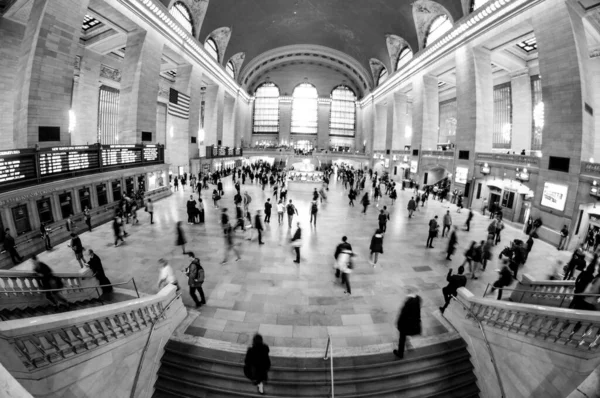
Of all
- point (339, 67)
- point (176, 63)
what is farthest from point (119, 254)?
point (339, 67)

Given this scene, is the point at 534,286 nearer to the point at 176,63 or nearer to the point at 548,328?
the point at 548,328

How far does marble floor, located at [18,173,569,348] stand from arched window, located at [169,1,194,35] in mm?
16735

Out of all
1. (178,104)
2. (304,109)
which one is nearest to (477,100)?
(178,104)

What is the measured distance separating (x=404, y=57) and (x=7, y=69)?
3082cm

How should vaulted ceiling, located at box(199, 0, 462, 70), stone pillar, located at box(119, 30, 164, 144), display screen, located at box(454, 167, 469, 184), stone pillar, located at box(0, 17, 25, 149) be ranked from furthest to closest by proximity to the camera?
1. vaulted ceiling, located at box(199, 0, 462, 70)
2. display screen, located at box(454, 167, 469, 184)
3. stone pillar, located at box(119, 30, 164, 144)
4. stone pillar, located at box(0, 17, 25, 149)

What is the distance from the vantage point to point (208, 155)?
77.1 ft

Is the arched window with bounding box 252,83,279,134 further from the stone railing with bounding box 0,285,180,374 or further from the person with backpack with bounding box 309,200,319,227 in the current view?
the stone railing with bounding box 0,285,180,374

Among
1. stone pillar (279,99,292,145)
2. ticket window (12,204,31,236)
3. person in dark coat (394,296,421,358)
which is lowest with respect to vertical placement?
person in dark coat (394,296,421,358)

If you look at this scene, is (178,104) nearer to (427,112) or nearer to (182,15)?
(182,15)

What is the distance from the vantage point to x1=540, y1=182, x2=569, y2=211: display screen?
9.70 m

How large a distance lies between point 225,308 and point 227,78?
3054 cm

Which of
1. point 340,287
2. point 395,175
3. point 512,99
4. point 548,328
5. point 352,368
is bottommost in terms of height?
point 352,368

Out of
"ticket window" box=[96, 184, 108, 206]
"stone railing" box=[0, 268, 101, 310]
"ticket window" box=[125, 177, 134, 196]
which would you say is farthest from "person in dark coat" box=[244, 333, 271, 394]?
"ticket window" box=[125, 177, 134, 196]

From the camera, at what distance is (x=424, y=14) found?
19875mm
